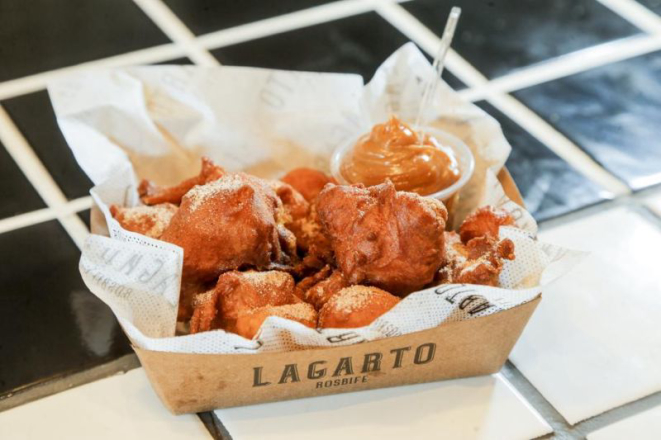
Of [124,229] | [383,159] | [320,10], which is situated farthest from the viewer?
[320,10]

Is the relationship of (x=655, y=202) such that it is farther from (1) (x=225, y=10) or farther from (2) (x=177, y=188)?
(1) (x=225, y=10)

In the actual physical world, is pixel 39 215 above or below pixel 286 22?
below

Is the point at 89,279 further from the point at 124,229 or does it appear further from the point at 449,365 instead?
the point at 449,365

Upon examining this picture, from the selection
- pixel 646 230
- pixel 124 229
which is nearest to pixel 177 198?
pixel 124 229

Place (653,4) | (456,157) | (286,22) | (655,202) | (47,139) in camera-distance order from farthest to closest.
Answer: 1. (653,4)
2. (286,22)
3. (47,139)
4. (655,202)
5. (456,157)

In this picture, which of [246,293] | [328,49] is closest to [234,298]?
[246,293]

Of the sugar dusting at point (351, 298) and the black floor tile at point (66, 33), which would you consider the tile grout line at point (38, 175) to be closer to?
the black floor tile at point (66, 33)
